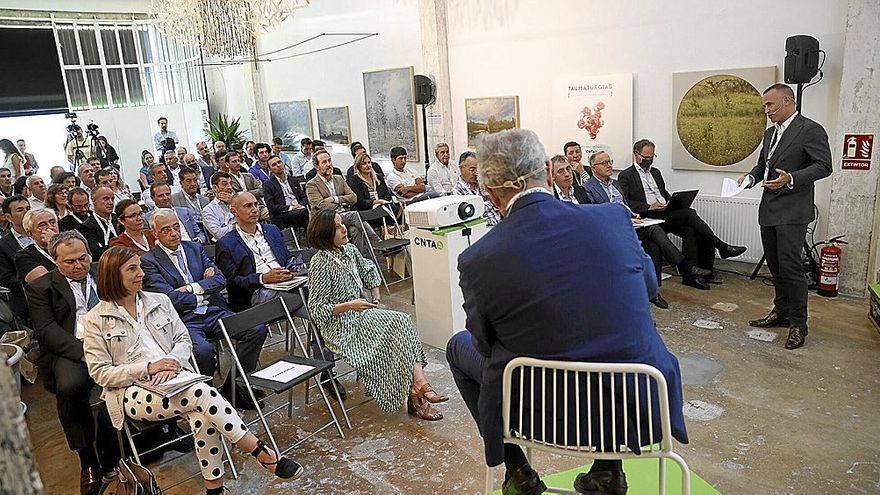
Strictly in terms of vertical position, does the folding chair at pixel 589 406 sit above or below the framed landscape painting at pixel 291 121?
below

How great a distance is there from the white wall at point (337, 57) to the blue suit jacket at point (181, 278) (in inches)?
252

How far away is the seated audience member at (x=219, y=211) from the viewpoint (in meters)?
6.27

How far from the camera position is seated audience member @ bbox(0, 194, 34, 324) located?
16.7ft

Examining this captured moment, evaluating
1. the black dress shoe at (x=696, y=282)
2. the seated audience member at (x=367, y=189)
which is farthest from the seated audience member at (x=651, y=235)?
the seated audience member at (x=367, y=189)

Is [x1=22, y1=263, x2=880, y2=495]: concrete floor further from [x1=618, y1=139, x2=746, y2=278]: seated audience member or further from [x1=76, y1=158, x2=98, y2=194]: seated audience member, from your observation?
[x1=76, y1=158, x2=98, y2=194]: seated audience member

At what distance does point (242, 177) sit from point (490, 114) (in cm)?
354

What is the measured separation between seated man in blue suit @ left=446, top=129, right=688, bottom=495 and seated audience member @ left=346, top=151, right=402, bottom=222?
222 inches

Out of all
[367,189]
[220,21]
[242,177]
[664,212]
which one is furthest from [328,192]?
[664,212]

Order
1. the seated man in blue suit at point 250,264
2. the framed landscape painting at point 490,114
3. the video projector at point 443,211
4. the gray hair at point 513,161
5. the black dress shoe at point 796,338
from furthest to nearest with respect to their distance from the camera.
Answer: the framed landscape painting at point 490,114 < the video projector at point 443,211 < the black dress shoe at point 796,338 < the seated man in blue suit at point 250,264 < the gray hair at point 513,161

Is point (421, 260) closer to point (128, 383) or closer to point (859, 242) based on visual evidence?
point (128, 383)

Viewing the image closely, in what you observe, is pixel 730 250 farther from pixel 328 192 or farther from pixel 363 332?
pixel 328 192

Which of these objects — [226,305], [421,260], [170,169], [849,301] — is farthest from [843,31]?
[170,169]

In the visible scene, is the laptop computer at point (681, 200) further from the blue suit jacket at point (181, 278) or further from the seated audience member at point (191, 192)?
the seated audience member at point (191, 192)

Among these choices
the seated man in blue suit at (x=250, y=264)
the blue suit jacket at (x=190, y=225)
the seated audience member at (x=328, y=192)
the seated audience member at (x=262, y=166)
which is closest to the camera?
the seated man in blue suit at (x=250, y=264)
